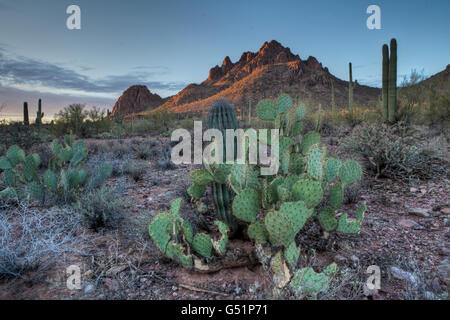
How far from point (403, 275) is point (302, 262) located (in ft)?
2.78

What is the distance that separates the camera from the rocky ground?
2.12 meters

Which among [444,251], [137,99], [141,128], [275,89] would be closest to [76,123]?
[141,128]

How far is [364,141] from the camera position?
523 cm

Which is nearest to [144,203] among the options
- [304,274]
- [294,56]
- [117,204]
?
[117,204]

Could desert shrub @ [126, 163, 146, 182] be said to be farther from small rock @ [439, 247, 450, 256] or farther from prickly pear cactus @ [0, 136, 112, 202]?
small rock @ [439, 247, 450, 256]

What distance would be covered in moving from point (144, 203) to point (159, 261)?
1632mm

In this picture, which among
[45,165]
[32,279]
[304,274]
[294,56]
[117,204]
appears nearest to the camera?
[304,274]

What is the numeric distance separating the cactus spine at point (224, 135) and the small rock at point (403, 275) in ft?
5.10

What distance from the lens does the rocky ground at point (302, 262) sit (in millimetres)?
2115

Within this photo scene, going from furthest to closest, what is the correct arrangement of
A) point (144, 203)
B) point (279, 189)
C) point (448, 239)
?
point (144, 203) → point (448, 239) → point (279, 189)

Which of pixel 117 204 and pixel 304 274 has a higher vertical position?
pixel 117 204

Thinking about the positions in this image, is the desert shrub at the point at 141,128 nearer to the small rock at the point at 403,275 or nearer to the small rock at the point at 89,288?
the small rock at the point at 89,288
